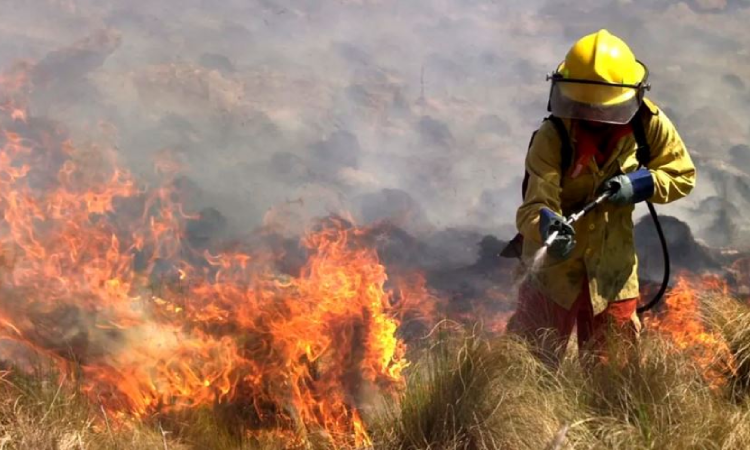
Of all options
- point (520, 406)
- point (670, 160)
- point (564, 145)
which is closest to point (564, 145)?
point (564, 145)

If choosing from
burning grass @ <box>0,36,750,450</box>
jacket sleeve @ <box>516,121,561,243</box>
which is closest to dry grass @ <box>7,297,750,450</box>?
burning grass @ <box>0,36,750,450</box>

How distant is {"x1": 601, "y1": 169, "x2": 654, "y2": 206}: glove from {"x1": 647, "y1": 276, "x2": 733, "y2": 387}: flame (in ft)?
2.58

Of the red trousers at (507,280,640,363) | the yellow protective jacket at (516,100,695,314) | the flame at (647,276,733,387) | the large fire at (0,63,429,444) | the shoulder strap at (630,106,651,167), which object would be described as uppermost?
the shoulder strap at (630,106,651,167)

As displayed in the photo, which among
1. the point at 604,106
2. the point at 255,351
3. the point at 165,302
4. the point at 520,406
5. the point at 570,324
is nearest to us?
the point at 520,406

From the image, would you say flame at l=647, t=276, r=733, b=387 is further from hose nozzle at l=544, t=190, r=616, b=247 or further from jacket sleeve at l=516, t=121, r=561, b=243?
jacket sleeve at l=516, t=121, r=561, b=243

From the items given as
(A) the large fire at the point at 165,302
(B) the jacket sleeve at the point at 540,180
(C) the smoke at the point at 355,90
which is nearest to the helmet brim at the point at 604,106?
(B) the jacket sleeve at the point at 540,180

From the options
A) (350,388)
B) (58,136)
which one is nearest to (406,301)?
(350,388)

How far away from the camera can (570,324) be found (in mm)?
3438

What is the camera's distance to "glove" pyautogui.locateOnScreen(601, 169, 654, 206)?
3018 mm

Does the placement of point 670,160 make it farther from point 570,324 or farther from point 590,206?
point 570,324

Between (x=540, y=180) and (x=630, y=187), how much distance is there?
352mm

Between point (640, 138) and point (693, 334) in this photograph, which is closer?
point (640, 138)

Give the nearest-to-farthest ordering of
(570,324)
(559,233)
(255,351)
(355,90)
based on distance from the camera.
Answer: (559,233) → (570,324) → (255,351) → (355,90)

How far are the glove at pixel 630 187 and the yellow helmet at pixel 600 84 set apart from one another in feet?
0.77
